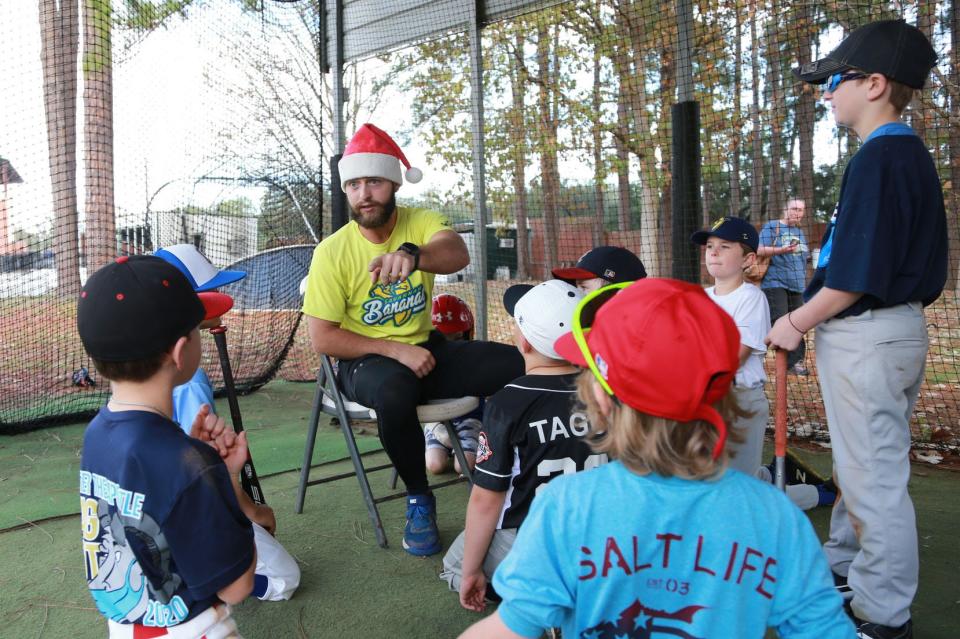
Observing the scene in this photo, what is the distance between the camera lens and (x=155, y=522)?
4.31 ft

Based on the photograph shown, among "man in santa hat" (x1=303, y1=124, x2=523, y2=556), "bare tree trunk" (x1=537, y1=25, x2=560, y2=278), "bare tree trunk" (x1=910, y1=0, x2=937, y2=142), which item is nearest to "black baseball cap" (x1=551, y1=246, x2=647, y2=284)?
"man in santa hat" (x1=303, y1=124, x2=523, y2=556)

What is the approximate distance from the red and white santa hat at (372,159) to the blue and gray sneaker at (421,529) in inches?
55.8

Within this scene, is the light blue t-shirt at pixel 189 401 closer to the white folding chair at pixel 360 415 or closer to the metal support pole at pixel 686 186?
the white folding chair at pixel 360 415

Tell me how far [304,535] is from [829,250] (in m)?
2.25

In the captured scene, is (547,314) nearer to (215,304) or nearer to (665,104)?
(215,304)

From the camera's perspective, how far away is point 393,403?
2686mm

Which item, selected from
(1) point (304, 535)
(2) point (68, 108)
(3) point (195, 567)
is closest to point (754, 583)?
(3) point (195, 567)

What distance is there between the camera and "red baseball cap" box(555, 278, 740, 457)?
3.34ft

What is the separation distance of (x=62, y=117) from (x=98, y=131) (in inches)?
12.0

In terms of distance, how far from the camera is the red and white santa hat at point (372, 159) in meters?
3.17

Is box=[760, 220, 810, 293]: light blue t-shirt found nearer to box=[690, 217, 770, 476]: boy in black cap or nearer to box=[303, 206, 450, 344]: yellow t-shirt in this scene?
box=[690, 217, 770, 476]: boy in black cap

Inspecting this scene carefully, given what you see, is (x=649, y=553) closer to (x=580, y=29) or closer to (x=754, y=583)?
(x=754, y=583)

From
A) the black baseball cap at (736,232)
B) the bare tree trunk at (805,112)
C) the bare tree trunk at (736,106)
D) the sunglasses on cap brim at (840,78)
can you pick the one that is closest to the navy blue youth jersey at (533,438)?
the sunglasses on cap brim at (840,78)

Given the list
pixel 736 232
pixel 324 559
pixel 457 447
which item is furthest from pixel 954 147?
pixel 324 559
